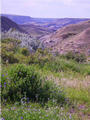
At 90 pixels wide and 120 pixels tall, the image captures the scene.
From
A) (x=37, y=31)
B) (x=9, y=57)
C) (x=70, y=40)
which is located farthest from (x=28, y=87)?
(x=37, y=31)

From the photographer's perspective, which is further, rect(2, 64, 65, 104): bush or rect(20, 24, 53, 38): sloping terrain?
rect(20, 24, 53, 38): sloping terrain

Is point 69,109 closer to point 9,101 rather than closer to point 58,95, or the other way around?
point 58,95

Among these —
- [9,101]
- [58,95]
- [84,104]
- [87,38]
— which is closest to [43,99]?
[58,95]

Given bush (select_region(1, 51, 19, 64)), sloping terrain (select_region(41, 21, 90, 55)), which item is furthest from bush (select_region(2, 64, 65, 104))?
sloping terrain (select_region(41, 21, 90, 55))

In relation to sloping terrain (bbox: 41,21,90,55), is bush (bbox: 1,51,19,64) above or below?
above

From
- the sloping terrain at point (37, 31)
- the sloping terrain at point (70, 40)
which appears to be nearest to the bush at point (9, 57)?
the sloping terrain at point (70, 40)

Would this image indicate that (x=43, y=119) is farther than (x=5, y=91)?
No

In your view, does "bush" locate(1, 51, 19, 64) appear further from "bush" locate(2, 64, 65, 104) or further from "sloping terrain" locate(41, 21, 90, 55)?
"sloping terrain" locate(41, 21, 90, 55)

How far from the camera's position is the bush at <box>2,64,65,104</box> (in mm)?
3908

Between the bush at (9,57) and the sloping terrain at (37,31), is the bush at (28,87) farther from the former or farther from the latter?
the sloping terrain at (37,31)

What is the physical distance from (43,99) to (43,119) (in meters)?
1.12

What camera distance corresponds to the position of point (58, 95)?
154 inches

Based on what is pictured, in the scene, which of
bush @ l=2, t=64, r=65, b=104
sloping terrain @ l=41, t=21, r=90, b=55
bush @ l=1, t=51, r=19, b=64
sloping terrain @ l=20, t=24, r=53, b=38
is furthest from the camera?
sloping terrain @ l=20, t=24, r=53, b=38

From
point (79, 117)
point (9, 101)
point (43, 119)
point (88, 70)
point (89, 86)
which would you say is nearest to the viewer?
point (43, 119)
